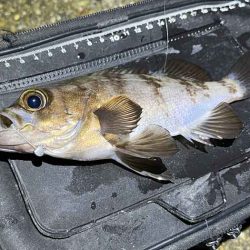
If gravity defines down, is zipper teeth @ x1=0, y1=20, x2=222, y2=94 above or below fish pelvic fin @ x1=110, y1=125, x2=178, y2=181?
above

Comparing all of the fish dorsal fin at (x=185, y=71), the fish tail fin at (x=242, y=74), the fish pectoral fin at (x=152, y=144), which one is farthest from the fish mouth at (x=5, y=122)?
the fish tail fin at (x=242, y=74)

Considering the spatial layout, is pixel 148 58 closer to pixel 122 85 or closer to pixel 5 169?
pixel 122 85

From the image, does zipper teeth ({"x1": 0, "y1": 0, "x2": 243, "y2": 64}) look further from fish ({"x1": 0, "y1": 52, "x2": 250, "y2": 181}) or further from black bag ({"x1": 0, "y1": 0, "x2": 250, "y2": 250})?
fish ({"x1": 0, "y1": 52, "x2": 250, "y2": 181})

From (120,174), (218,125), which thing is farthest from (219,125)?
(120,174)

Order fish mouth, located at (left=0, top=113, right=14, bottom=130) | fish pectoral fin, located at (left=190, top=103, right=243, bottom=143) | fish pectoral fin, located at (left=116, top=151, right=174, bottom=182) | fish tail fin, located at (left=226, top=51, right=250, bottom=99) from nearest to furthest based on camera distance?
fish mouth, located at (left=0, top=113, right=14, bottom=130), fish pectoral fin, located at (left=116, top=151, right=174, bottom=182), fish pectoral fin, located at (left=190, top=103, right=243, bottom=143), fish tail fin, located at (left=226, top=51, right=250, bottom=99)

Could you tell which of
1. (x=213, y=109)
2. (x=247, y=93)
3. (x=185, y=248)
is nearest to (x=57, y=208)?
(x=185, y=248)

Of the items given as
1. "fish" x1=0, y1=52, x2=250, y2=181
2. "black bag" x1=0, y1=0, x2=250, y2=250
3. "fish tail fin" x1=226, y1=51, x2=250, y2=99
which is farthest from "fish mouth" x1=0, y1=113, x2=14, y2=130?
"fish tail fin" x1=226, y1=51, x2=250, y2=99
